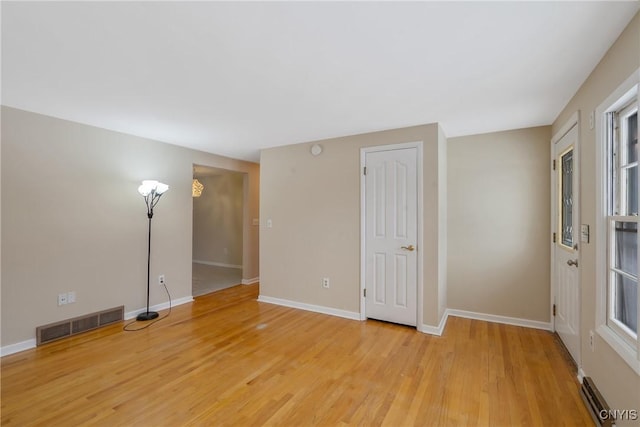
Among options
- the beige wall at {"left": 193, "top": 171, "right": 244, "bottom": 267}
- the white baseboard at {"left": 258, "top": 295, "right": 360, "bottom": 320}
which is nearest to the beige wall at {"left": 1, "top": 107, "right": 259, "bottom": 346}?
the white baseboard at {"left": 258, "top": 295, "right": 360, "bottom": 320}

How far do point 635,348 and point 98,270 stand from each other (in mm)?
4597

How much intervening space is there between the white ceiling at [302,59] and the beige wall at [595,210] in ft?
0.30

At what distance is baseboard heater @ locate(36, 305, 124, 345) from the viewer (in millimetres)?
2812

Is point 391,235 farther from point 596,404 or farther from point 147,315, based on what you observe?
point 147,315

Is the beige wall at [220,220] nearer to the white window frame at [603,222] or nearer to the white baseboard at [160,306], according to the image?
the white baseboard at [160,306]

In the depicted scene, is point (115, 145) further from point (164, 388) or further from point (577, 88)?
point (577, 88)

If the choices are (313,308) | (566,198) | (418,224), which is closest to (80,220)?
(313,308)

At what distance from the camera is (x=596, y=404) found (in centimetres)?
178

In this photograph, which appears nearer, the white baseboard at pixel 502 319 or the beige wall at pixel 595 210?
the beige wall at pixel 595 210

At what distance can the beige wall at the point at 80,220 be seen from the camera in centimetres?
265

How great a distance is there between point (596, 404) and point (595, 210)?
4.13 feet

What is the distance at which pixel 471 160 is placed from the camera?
356 centimetres

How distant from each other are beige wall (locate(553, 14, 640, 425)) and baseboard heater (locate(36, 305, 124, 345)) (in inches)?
178

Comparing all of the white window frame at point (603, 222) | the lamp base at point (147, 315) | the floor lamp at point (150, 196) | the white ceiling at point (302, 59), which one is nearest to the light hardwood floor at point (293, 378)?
the lamp base at point (147, 315)
